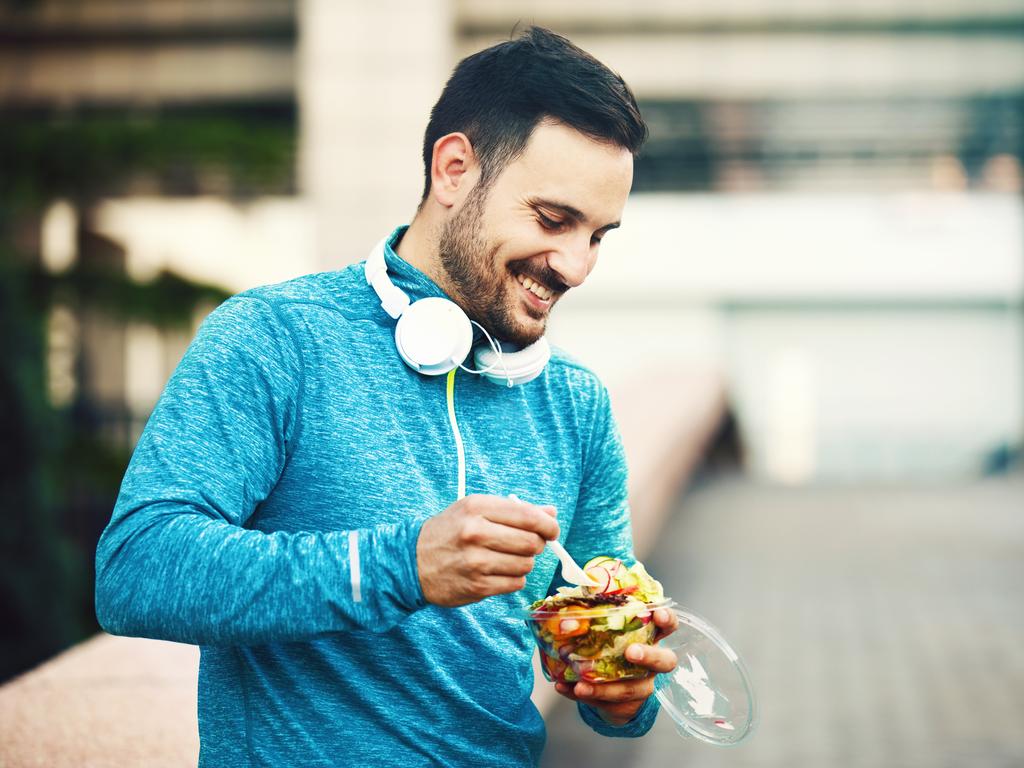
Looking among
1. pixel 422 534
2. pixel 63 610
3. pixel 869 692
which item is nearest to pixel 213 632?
pixel 422 534

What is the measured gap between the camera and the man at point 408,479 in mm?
1405

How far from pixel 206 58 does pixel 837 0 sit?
702cm

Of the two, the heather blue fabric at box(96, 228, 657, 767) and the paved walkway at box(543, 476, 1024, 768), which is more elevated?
the heather blue fabric at box(96, 228, 657, 767)

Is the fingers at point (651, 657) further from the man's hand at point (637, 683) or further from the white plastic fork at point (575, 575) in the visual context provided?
the white plastic fork at point (575, 575)

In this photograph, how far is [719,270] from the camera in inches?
701

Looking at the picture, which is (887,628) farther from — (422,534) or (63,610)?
(422,534)

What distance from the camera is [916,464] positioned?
18.9 meters

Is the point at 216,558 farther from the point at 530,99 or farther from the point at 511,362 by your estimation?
the point at 530,99

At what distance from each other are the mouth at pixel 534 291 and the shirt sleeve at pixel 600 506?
256mm

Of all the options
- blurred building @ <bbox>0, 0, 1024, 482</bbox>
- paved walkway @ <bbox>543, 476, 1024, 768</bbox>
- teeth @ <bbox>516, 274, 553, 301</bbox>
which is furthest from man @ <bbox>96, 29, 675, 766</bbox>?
blurred building @ <bbox>0, 0, 1024, 482</bbox>

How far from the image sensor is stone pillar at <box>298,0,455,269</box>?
477 inches

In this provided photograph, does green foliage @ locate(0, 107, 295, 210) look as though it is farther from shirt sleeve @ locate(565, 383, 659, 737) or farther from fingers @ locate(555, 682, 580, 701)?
fingers @ locate(555, 682, 580, 701)

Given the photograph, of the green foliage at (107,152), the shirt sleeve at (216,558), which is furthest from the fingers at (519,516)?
the green foliage at (107,152)

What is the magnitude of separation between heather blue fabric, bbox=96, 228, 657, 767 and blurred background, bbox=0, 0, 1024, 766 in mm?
3277
